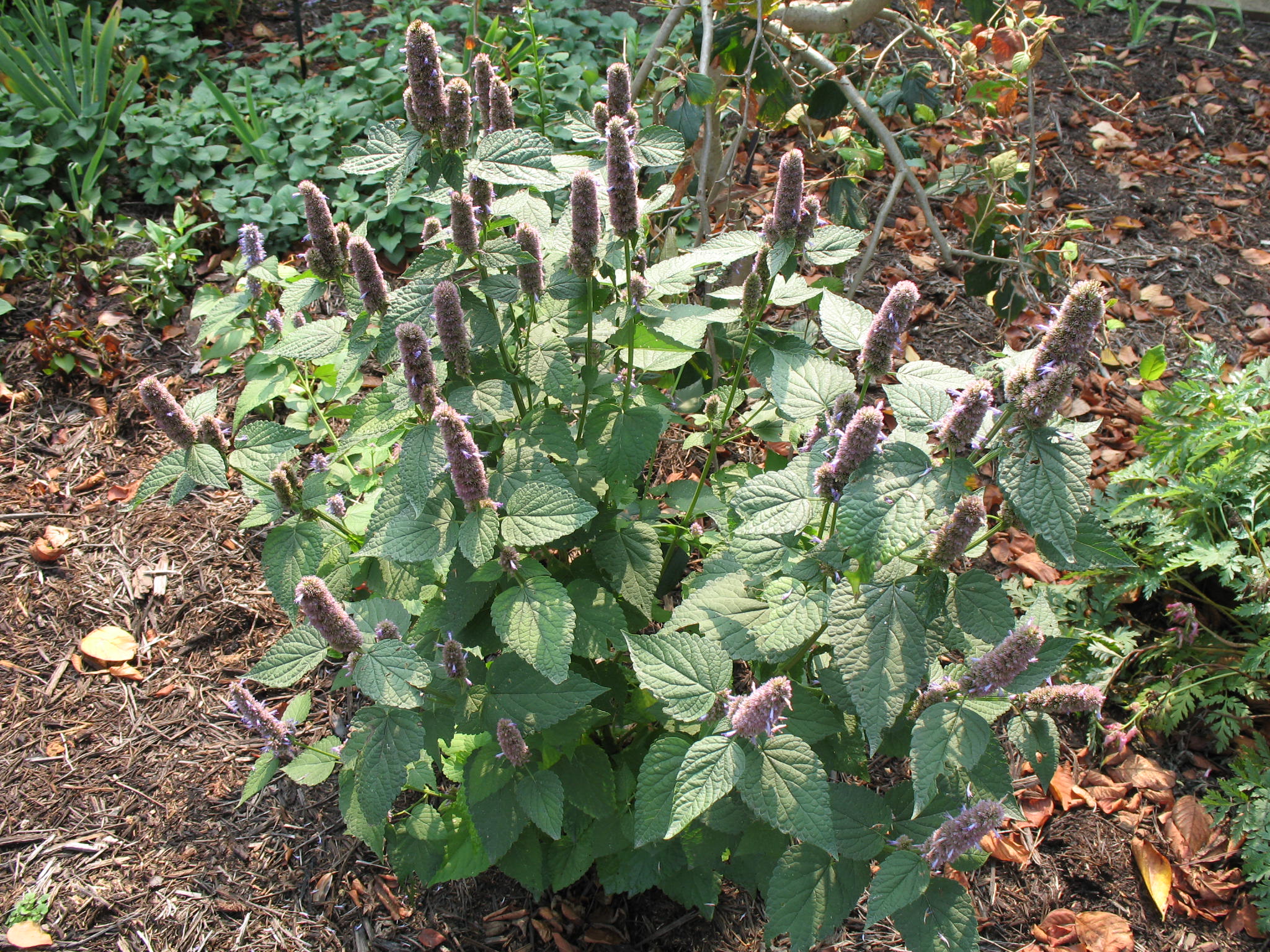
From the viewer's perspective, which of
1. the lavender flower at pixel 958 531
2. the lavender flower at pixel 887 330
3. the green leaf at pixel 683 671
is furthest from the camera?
the green leaf at pixel 683 671

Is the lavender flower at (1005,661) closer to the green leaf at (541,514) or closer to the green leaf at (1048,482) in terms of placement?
the green leaf at (1048,482)

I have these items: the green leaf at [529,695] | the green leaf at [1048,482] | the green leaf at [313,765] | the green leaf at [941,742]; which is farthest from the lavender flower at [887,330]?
the green leaf at [313,765]

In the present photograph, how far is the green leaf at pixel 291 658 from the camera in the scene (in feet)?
5.70

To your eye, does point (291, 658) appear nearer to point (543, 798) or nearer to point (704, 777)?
point (543, 798)

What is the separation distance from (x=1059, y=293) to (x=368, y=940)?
408 cm

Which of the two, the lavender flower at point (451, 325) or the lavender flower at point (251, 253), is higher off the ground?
the lavender flower at point (451, 325)

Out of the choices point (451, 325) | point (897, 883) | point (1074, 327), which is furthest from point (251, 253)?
point (897, 883)

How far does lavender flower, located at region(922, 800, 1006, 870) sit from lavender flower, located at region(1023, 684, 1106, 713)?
27 centimetres

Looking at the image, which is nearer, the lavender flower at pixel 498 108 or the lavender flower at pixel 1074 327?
the lavender flower at pixel 1074 327

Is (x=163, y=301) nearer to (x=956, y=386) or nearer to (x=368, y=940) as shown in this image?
(x=368, y=940)

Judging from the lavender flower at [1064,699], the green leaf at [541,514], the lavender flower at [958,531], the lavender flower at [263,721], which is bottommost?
the lavender flower at [263,721]

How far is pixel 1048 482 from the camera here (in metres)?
1.39

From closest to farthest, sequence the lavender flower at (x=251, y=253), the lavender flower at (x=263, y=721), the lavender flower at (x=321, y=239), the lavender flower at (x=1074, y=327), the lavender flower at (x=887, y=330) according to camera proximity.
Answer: the lavender flower at (x=1074, y=327)
the lavender flower at (x=887, y=330)
the lavender flower at (x=321, y=239)
the lavender flower at (x=263, y=721)
the lavender flower at (x=251, y=253)

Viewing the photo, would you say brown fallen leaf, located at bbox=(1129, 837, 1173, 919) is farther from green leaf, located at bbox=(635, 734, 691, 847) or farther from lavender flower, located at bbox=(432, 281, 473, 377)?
lavender flower, located at bbox=(432, 281, 473, 377)
